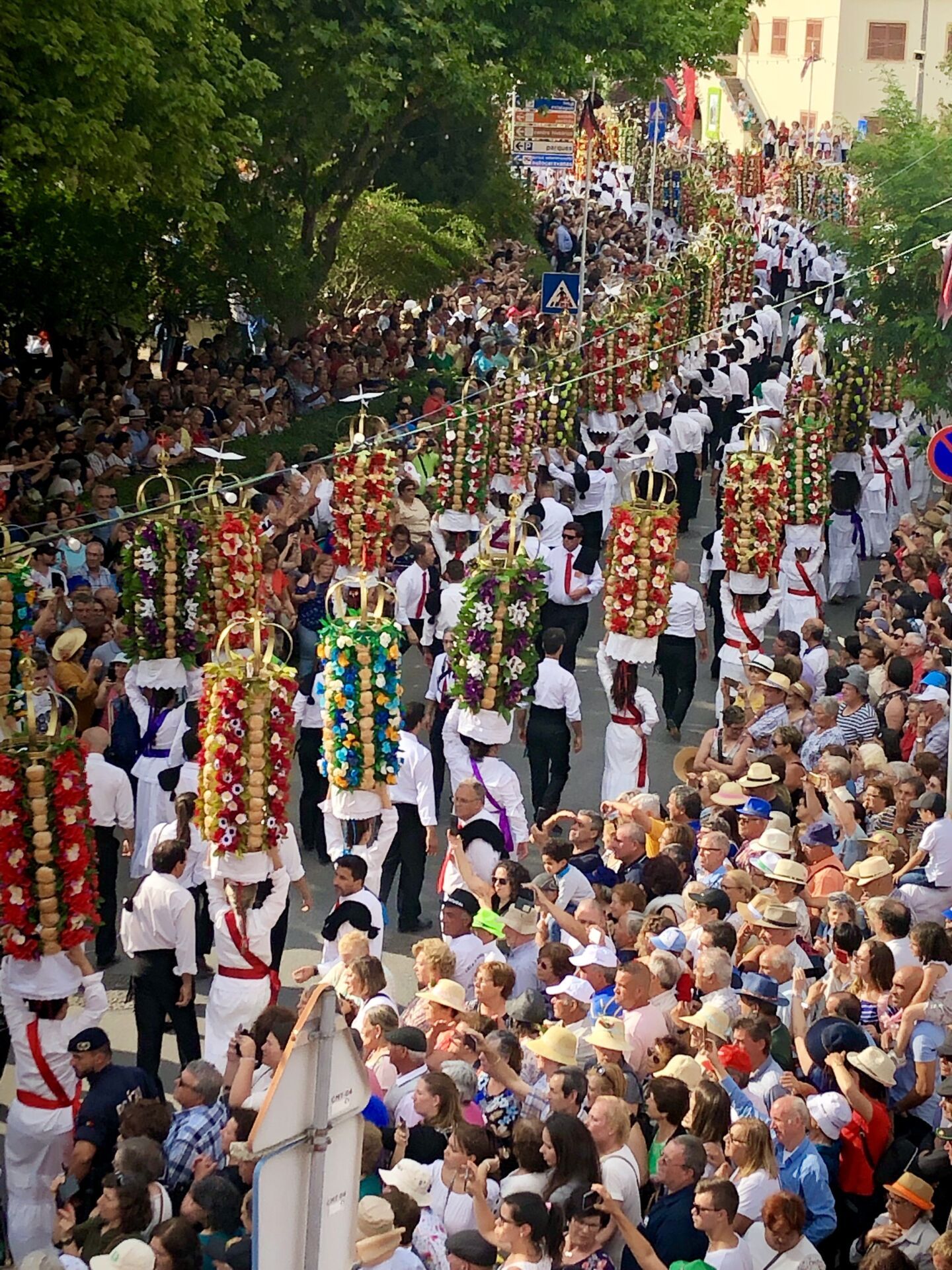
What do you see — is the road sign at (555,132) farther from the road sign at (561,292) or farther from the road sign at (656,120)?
the road sign at (561,292)

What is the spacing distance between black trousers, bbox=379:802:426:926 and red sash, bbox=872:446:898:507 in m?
9.26

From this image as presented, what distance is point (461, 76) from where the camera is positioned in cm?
2330

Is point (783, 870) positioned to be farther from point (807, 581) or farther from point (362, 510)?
point (807, 581)

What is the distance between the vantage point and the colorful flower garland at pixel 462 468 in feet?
56.7

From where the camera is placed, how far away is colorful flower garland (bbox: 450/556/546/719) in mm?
12383

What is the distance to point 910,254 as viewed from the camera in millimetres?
19953

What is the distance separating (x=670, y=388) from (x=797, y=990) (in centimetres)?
1533

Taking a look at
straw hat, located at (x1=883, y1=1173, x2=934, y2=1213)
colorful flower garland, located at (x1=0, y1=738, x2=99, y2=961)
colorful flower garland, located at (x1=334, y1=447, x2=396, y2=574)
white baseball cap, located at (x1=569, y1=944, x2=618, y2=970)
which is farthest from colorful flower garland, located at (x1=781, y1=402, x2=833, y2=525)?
straw hat, located at (x1=883, y1=1173, x2=934, y2=1213)

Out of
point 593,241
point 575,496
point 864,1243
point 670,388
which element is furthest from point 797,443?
point 593,241

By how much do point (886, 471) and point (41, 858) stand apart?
42.2 ft

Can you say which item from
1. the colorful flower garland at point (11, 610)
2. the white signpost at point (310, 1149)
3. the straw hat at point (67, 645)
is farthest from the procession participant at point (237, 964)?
the white signpost at point (310, 1149)

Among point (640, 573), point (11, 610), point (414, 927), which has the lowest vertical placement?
point (414, 927)

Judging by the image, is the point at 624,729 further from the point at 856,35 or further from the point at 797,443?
the point at 856,35

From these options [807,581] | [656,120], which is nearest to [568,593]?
[807,581]
